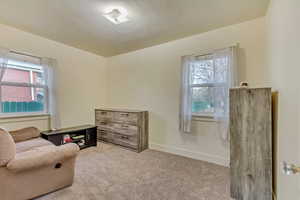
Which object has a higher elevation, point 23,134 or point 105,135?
point 23,134

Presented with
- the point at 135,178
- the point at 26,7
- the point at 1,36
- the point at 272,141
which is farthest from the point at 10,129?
the point at 272,141

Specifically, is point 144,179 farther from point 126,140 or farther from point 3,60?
point 3,60

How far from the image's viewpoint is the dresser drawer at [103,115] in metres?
3.91

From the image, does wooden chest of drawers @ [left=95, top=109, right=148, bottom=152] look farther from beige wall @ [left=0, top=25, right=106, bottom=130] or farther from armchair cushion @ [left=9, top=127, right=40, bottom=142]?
armchair cushion @ [left=9, top=127, right=40, bottom=142]

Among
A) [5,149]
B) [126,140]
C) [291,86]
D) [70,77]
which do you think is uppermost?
[70,77]

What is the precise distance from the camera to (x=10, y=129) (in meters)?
2.88

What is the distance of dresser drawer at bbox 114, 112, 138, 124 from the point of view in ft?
11.3

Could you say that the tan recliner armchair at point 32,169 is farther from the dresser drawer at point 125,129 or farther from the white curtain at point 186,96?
the white curtain at point 186,96

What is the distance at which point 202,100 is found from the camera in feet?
9.76

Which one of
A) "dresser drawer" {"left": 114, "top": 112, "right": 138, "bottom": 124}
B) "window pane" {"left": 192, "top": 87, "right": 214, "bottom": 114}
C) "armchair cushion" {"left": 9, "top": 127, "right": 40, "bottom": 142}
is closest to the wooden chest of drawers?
"dresser drawer" {"left": 114, "top": 112, "right": 138, "bottom": 124}

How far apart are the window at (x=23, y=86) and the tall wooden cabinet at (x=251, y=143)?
3.65 metres

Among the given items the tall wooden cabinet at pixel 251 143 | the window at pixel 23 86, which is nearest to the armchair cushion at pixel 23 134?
the window at pixel 23 86

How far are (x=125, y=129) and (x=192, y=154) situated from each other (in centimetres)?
155

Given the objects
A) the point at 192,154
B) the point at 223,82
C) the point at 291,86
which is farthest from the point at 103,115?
the point at 291,86
